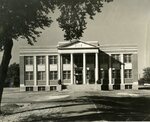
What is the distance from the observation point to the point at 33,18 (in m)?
24.5

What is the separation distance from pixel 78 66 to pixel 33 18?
4772cm

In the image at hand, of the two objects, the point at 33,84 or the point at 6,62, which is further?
the point at 33,84

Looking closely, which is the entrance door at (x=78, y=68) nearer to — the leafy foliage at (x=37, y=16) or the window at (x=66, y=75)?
the window at (x=66, y=75)

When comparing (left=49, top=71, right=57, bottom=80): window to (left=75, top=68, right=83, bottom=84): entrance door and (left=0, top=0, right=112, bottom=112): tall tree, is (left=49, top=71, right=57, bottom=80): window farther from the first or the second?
(left=0, top=0, right=112, bottom=112): tall tree

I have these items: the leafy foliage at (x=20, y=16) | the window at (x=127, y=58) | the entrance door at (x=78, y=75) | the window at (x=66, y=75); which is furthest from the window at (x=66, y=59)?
the leafy foliage at (x=20, y=16)

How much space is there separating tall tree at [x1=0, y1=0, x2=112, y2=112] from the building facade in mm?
39999

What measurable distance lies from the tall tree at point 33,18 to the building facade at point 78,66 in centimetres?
4000

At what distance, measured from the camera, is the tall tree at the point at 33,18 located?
22.2 m

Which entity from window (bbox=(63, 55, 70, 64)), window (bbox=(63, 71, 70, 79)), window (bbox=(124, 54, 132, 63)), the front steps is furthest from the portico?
window (bbox=(124, 54, 132, 63))

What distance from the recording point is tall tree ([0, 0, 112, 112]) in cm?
2216

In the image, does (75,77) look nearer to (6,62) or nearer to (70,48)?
(70,48)

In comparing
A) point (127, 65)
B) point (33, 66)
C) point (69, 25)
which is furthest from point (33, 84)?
point (69, 25)

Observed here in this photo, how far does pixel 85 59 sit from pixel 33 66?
421 inches

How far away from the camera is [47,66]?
73.1m
